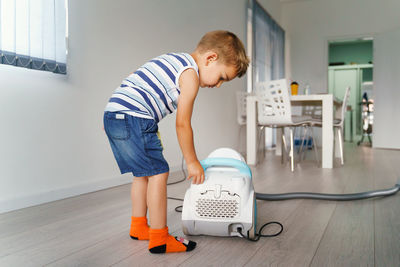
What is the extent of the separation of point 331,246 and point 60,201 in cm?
138

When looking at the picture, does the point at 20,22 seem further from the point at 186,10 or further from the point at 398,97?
the point at 398,97

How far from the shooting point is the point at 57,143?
187cm

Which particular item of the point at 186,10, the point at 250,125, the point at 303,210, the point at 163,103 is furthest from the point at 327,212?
the point at 186,10

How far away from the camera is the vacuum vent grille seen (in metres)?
1.12

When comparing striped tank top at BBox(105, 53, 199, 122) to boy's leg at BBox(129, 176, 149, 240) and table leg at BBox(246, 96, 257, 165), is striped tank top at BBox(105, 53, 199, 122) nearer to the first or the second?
boy's leg at BBox(129, 176, 149, 240)

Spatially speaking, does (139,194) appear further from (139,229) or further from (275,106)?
(275,106)

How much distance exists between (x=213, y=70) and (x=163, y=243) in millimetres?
581

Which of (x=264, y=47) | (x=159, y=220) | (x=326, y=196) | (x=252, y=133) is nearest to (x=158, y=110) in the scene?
(x=159, y=220)

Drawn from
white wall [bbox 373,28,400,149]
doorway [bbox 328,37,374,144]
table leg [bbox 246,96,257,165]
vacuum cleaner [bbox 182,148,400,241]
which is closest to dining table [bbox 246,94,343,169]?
table leg [bbox 246,96,257,165]

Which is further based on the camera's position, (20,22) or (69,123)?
(69,123)

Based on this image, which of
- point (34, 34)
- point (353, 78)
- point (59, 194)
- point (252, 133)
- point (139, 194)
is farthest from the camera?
point (353, 78)

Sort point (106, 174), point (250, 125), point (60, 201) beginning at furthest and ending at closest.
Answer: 1. point (250, 125)
2. point (106, 174)
3. point (60, 201)

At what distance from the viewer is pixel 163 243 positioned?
1.08 meters

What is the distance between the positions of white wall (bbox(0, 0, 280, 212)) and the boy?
0.84 m
